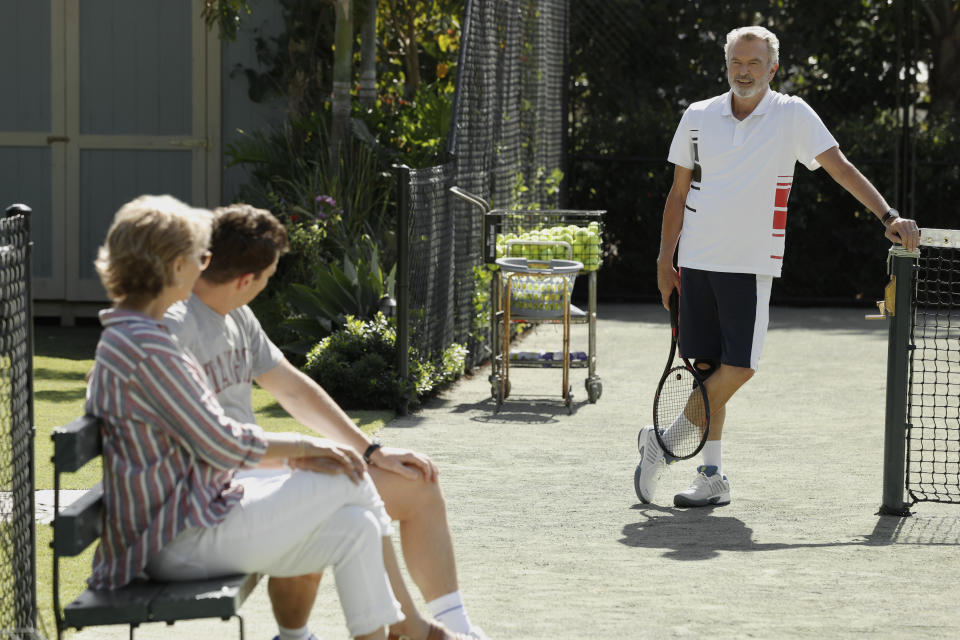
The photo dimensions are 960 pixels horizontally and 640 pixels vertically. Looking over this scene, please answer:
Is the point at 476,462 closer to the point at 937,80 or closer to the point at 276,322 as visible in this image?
the point at 276,322

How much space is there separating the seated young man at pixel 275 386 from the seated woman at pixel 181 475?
192mm

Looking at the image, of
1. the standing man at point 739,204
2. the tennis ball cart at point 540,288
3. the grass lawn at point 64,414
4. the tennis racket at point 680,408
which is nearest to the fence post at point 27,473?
the grass lawn at point 64,414

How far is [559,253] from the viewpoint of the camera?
9031 mm

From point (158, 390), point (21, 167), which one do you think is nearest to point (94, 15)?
point (21, 167)

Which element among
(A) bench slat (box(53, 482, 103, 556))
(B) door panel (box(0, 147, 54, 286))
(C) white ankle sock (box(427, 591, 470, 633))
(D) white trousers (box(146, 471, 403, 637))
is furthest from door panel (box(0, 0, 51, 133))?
(A) bench slat (box(53, 482, 103, 556))

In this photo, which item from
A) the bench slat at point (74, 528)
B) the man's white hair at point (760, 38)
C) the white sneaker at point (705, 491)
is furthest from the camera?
the white sneaker at point (705, 491)

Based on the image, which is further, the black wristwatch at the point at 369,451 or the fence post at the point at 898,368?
→ the fence post at the point at 898,368

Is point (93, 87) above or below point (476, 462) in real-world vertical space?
above

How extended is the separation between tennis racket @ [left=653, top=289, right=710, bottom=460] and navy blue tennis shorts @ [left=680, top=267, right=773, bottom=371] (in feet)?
0.29

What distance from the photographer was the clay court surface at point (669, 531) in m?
4.62

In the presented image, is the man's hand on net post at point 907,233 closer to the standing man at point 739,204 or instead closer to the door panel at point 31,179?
the standing man at point 739,204

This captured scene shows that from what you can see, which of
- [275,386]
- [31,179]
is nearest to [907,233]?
[275,386]

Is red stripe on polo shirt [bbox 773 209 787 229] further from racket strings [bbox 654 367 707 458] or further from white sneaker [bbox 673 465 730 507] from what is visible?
white sneaker [bbox 673 465 730 507]

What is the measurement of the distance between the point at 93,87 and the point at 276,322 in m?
3.38
